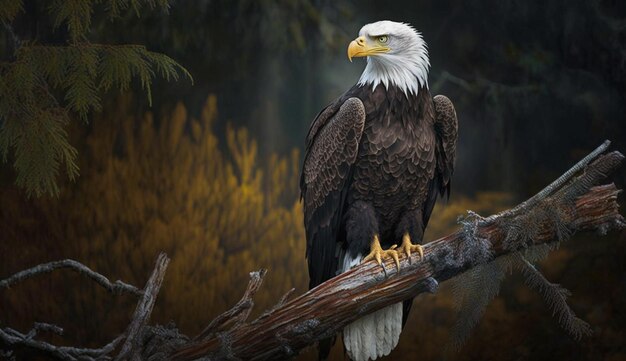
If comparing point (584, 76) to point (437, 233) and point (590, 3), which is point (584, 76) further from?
point (437, 233)

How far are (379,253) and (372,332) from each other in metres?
0.38

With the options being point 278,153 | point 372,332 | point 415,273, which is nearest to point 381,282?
point 415,273

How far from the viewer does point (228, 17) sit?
4.67 meters

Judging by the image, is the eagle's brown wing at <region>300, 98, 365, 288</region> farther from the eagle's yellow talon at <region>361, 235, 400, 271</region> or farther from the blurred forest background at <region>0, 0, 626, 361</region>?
the blurred forest background at <region>0, 0, 626, 361</region>

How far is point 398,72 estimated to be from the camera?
10.9 feet

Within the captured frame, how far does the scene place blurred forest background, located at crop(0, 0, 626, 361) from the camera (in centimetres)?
454

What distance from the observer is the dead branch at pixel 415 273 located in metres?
2.87

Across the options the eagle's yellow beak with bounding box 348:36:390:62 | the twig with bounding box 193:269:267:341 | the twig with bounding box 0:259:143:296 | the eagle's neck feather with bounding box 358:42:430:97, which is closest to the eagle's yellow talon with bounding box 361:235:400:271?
the twig with bounding box 193:269:267:341

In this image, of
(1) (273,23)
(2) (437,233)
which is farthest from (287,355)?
(1) (273,23)

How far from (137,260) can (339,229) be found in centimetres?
152

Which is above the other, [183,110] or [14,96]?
[14,96]

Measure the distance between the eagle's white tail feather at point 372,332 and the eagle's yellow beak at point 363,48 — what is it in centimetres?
75

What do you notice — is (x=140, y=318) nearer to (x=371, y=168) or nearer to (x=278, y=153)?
(x=371, y=168)

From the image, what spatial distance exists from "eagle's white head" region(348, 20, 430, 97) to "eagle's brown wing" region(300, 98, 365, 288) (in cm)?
16
